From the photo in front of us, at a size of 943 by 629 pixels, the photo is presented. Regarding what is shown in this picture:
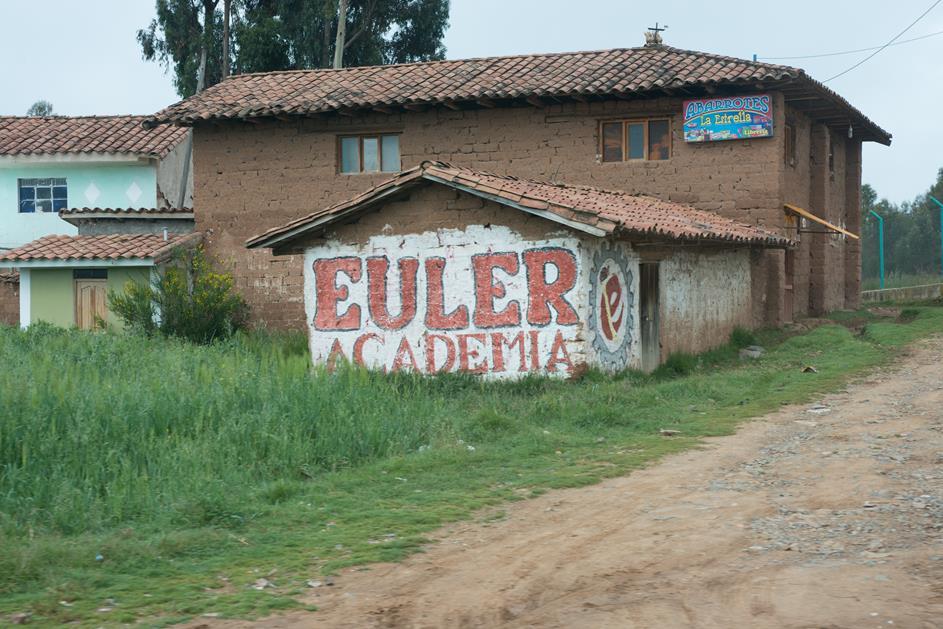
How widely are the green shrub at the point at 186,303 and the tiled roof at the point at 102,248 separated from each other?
0.38m

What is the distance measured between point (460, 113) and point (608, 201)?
638cm

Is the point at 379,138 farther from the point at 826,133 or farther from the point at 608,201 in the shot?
the point at 826,133

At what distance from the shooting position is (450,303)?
16.1 m

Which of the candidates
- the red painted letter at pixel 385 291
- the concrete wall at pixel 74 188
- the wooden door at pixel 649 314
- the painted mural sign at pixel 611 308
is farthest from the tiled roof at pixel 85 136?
the painted mural sign at pixel 611 308

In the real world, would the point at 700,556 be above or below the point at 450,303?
below

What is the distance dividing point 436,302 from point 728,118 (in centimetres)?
846

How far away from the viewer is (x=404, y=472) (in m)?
9.91

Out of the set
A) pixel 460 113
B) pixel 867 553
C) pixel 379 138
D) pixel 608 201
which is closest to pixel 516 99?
pixel 460 113

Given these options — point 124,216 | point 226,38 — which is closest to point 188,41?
point 226,38

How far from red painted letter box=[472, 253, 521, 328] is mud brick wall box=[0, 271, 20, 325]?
15486mm

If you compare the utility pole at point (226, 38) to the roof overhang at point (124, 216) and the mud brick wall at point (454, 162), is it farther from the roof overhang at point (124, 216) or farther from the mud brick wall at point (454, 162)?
the mud brick wall at point (454, 162)

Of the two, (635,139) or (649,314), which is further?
(635,139)

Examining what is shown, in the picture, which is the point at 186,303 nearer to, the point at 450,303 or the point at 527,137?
the point at 527,137

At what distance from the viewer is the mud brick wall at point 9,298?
88.7 ft
